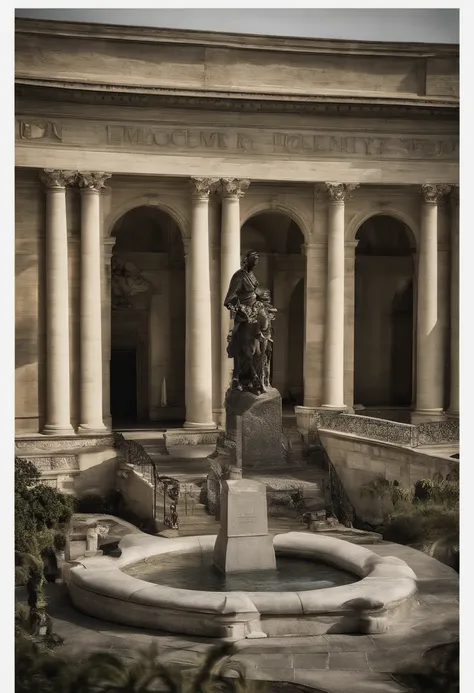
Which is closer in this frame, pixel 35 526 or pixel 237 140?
pixel 35 526

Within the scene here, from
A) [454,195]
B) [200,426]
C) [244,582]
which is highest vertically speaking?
[454,195]

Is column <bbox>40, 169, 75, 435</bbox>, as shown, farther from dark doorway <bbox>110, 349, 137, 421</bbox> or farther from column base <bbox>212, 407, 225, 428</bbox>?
dark doorway <bbox>110, 349, 137, 421</bbox>

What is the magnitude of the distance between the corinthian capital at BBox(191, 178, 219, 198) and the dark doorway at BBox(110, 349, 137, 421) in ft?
29.2

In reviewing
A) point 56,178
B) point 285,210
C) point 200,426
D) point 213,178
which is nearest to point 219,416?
point 200,426

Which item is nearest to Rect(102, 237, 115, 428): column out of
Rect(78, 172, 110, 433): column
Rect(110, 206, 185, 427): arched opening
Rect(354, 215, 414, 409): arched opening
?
Rect(78, 172, 110, 433): column

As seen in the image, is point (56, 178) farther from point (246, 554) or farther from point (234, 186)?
point (246, 554)

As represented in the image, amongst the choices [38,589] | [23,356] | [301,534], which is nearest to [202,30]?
[23,356]

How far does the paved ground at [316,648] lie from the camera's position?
14523mm

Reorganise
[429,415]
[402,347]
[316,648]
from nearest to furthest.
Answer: [316,648]
[429,415]
[402,347]

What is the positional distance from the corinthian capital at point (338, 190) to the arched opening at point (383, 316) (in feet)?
22.5

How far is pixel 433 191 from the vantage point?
35.9 m

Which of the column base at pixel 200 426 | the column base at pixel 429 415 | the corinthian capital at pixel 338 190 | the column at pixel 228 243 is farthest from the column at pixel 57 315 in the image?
the column base at pixel 429 415

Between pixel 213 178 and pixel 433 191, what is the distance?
25.1 feet

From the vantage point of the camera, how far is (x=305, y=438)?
33938 millimetres
